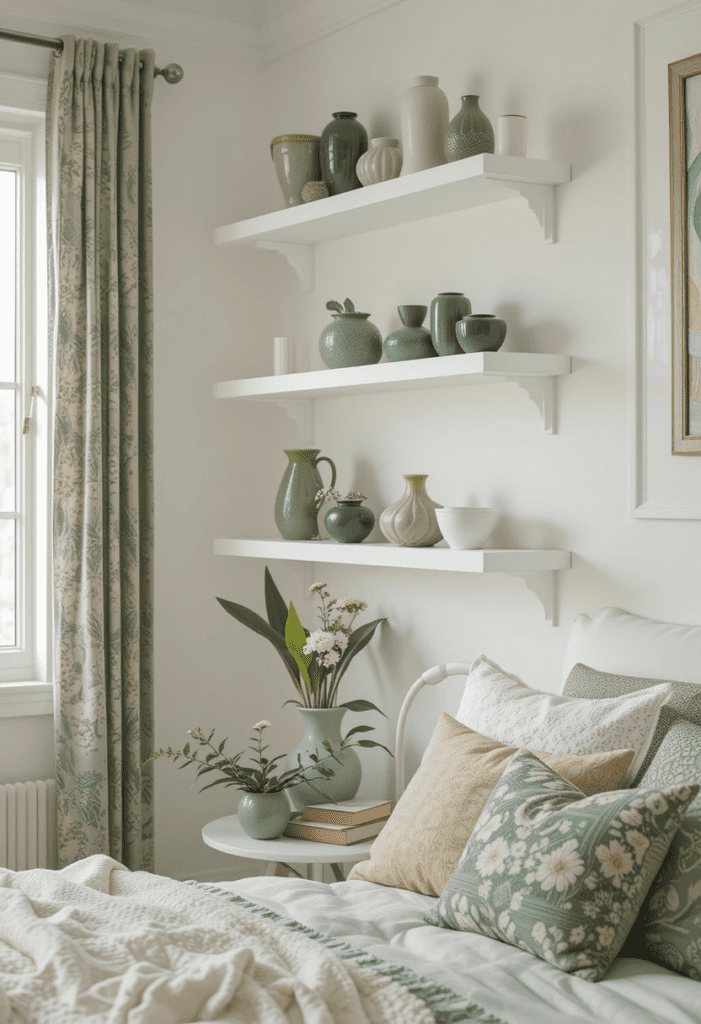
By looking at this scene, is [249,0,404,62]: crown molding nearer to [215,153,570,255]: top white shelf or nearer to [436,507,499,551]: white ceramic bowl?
[215,153,570,255]: top white shelf

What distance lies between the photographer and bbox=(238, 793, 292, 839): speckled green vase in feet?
9.97

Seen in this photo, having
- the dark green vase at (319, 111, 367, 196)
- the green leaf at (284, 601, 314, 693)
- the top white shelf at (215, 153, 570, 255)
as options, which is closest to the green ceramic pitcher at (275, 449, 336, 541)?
the green leaf at (284, 601, 314, 693)

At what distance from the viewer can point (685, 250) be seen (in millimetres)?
2559

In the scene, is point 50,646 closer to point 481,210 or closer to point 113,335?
point 113,335

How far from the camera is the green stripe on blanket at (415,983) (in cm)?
167

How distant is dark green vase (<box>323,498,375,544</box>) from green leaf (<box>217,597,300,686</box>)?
0.34 metres

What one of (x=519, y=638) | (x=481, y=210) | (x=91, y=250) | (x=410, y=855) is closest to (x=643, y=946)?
(x=410, y=855)

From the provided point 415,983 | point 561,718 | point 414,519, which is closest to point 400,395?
point 414,519

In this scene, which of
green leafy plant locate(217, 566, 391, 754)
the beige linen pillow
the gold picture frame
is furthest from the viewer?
green leafy plant locate(217, 566, 391, 754)

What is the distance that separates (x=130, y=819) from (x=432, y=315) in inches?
67.2

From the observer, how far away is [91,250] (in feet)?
11.4

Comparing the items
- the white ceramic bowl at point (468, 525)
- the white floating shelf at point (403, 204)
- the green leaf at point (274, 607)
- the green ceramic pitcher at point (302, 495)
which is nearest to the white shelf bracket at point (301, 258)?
the white floating shelf at point (403, 204)

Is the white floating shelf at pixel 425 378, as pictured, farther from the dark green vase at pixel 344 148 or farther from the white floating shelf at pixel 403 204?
the dark green vase at pixel 344 148

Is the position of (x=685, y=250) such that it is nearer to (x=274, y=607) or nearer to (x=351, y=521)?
(x=351, y=521)
